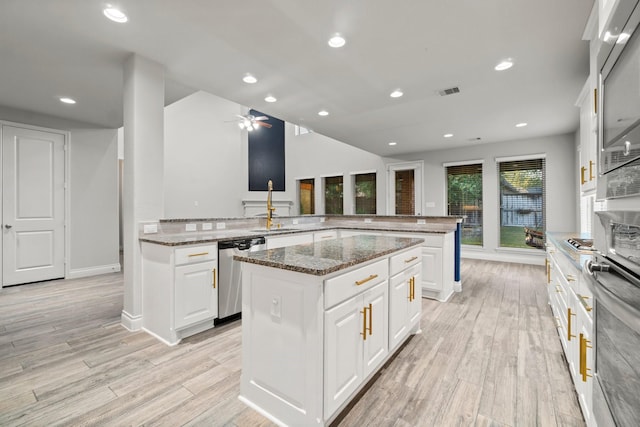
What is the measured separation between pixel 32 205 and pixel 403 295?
18.1 feet

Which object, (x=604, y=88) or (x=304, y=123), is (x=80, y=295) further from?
(x=604, y=88)

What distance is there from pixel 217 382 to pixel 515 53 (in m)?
3.75

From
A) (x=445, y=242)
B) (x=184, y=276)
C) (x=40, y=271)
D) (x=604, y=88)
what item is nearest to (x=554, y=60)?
(x=445, y=242)

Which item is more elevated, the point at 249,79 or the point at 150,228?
the point at 249,79

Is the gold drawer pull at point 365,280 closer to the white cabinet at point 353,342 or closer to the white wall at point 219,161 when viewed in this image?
the white cabinet at point 353,342

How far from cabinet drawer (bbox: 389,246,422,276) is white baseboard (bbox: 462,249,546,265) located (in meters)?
5.06

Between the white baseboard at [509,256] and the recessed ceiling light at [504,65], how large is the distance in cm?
450

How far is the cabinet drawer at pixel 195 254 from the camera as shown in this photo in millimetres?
2334

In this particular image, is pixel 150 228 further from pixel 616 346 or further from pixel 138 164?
pixel 616 346

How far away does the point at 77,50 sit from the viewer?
8.55ft

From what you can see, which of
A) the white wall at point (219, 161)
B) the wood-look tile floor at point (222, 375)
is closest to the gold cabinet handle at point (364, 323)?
the wood-look tile floor at point (222, 375)

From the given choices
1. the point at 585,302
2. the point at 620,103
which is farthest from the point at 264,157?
the point at 620,103

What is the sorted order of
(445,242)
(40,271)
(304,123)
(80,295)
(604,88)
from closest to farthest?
(604,88)
(445,242)
(80,295)
(40,271)
(304,123)

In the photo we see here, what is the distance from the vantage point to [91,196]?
4848mm
